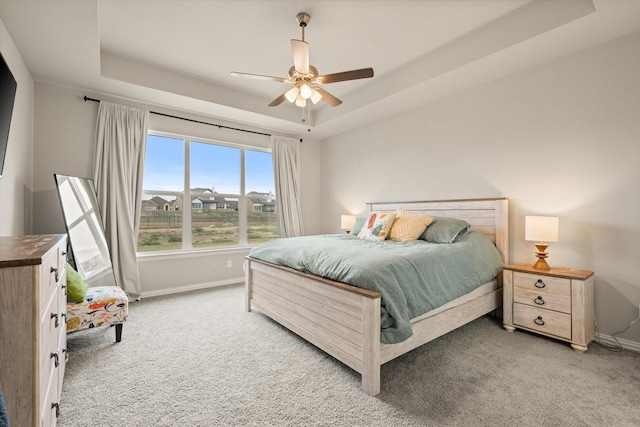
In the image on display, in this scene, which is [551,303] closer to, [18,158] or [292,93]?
[292,93]

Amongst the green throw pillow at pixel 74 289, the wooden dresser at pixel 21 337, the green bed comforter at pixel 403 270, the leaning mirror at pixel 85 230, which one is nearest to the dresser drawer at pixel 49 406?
the wooden dresser at pixel 21 337

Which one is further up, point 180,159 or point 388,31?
point 388,31

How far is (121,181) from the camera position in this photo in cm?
354

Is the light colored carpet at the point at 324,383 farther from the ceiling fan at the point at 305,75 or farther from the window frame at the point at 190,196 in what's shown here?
the ceiling fan at the point at 305,75

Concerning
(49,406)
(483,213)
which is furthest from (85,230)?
(483,213)

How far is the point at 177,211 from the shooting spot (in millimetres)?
4176

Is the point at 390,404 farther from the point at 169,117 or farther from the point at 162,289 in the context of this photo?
the point at 169,117

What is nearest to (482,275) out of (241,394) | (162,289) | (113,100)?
(241,394)

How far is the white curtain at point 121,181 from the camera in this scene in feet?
11.3

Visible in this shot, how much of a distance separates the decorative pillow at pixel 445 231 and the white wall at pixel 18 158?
3.68m

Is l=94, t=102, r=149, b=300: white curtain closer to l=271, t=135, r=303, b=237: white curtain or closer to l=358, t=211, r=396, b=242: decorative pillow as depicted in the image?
l=271, t=135, r=303, b=237: white curtain

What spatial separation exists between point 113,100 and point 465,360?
15.3 feet

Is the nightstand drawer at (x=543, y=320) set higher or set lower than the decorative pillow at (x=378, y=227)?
lower

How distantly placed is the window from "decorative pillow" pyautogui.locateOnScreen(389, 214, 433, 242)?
2.49 m
